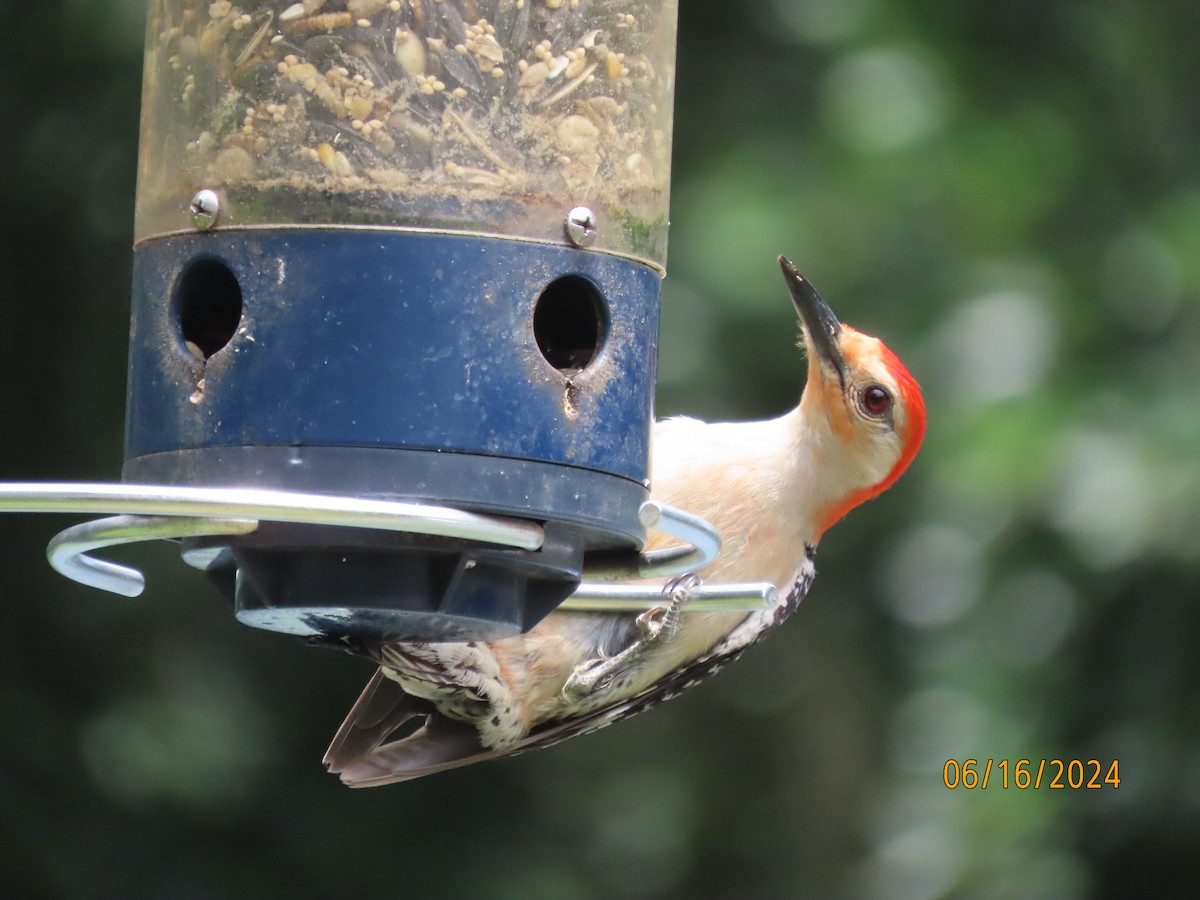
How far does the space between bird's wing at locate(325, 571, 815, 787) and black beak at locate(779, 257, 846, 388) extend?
72 centimetres

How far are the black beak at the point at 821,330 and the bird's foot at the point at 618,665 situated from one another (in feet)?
4.14

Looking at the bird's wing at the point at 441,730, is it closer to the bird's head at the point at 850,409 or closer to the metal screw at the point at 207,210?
the bird's head at the point at 850,409

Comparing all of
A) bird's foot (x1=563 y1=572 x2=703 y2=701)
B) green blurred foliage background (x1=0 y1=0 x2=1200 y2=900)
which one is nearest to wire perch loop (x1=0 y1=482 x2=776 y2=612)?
bird's foot (x1=563 y1=572 x2=703 y2=701)

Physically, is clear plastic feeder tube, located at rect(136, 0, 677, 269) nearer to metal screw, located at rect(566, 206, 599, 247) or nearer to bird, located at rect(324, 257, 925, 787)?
metal screw, located at rect(566, 206, 599, 247)

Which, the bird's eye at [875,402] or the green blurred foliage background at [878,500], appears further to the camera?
the green blurred foliage background at [878,500]

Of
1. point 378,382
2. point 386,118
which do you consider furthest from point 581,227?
point 378,382

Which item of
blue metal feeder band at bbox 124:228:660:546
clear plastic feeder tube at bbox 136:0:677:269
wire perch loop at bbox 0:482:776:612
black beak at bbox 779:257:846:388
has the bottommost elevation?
wire perch loop at bbox 0:482:776:612

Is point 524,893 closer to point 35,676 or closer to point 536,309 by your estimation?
point 35,676

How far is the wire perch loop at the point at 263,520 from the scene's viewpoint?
3.05 meters

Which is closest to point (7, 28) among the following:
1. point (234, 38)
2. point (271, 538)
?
point (234, 38)

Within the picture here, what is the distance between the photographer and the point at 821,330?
639 centimetres

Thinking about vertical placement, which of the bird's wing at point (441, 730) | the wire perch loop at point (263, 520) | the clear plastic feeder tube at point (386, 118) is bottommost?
the bird's wing at point (441, 730)

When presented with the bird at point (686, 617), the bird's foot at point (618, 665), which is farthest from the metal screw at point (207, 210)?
the bird's foot at point (618, 665)

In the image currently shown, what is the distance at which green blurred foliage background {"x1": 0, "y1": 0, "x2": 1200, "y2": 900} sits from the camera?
26.0 ft
